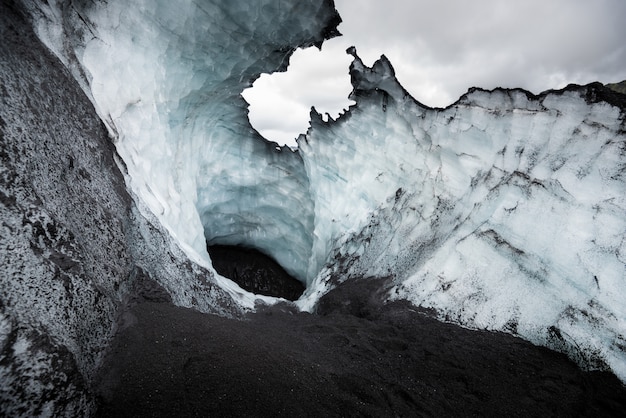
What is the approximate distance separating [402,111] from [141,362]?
612cm

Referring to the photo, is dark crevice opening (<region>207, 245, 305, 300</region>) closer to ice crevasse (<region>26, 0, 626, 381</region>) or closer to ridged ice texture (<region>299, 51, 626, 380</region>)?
ice crevasse (<region>26, 0, 626, 381</region>)

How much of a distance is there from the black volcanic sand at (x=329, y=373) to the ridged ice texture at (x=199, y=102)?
7.97 ft

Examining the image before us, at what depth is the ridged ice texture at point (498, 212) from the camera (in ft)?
15.7

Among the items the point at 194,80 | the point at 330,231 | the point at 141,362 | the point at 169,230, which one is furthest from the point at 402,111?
the point at 141,362

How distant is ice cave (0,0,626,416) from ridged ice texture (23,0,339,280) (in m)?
0.05

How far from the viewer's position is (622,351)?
4258mm

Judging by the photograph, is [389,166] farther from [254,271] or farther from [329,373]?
[254,271]

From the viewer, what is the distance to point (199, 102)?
8.42 m

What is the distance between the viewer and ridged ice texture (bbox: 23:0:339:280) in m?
5.95

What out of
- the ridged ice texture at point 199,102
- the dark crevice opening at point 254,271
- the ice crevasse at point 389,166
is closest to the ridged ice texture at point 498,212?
the ice crevasse at point 389,166

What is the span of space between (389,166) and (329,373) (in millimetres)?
4937

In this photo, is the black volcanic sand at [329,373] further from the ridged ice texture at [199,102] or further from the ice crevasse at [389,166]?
the ridged ice texture at [199,102]

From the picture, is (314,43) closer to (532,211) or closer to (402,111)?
(402,111)

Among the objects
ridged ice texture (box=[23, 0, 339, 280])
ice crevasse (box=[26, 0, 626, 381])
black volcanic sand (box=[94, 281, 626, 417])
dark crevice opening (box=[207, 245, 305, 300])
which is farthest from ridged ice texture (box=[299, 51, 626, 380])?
dark crevice opening (box=[207, 245, 305, 300])
